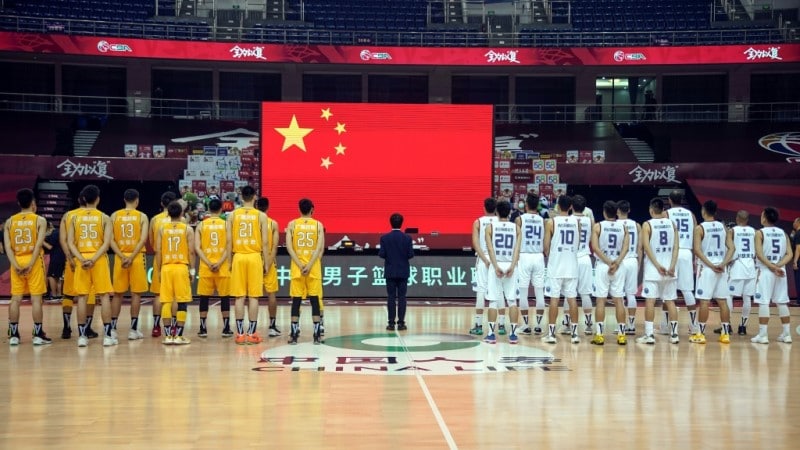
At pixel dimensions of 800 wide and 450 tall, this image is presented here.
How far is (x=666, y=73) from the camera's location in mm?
30375

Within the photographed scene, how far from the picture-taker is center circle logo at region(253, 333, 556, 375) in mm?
9227

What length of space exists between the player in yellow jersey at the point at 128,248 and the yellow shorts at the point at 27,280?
0.93 m

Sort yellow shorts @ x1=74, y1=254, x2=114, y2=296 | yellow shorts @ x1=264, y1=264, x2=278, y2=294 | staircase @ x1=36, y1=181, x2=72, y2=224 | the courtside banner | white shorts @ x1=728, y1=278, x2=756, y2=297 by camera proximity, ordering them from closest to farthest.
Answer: yellow shorts @ x1=74, y1=254, x2=114, y2=296, yellow shorts @ x1=264, y1=264, x2=278, y2=294, white shorts @ x1=728, y1=278, x2=756, y2=297, staircase @ x1=36, y1=181, x2=72, y2=224, the courtside banner

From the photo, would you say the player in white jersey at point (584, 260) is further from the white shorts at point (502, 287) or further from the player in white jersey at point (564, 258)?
the white shorts at point (502, 287)

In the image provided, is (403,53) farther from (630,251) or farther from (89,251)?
(89,251)

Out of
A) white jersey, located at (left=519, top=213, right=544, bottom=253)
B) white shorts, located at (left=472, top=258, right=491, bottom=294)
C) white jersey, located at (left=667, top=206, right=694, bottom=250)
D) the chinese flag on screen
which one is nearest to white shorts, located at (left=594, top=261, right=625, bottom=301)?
white jersey, located at (left=519, top=213, right=544, bottom=253)

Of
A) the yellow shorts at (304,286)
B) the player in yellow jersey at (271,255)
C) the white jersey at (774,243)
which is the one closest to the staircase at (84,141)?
the player in yellow jersey at (271,255)

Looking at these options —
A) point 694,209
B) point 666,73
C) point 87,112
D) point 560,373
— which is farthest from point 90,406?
point 666,73

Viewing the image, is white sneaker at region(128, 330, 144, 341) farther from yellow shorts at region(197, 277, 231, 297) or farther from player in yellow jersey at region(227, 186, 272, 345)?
player in yellow jersey at region(227, 186, 272, 345)

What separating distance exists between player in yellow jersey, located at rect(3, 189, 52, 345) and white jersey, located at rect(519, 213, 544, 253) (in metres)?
6.13

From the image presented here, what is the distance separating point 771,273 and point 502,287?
147 inches

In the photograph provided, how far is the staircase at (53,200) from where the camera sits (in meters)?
25.2

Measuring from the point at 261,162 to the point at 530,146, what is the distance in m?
11.9

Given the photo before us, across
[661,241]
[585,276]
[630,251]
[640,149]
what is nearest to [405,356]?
[585,276]
